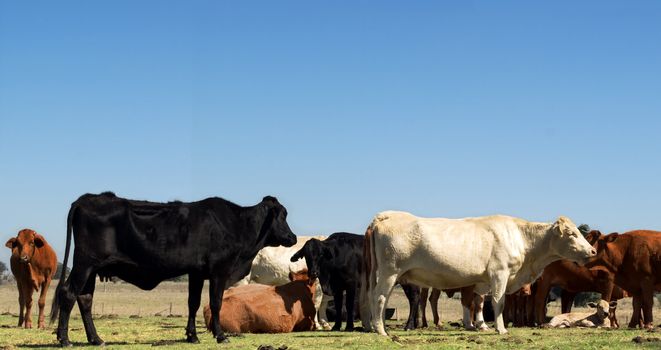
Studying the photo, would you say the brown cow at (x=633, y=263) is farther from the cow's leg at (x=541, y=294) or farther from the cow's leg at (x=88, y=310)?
the cow's leg at (x=88, y=310)

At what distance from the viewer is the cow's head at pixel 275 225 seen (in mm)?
17078

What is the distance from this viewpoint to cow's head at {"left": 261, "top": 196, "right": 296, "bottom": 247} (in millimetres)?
17078

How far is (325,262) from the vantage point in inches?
793

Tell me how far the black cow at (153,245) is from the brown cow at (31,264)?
24.1 ft

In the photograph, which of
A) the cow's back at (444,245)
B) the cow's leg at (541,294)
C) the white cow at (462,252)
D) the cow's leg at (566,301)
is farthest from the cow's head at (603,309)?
the cow's back at (444,245)

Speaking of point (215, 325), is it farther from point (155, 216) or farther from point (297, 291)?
point (297, 291)

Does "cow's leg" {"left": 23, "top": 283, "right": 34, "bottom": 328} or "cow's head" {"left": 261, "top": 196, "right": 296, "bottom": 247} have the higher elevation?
"cow's head" {"left": 261, "top": 196, "right": 296, "bottom": 247}

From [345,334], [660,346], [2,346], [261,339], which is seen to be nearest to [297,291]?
[345,334]

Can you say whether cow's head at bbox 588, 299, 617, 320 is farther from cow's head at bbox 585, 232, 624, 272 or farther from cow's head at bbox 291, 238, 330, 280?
cow's head at bbox 291, 238, 330, 280

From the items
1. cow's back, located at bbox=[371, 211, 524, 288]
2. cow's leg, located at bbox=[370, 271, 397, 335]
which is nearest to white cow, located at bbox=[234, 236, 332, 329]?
cow's back, located at bbox=[371, 211, 524, 288]

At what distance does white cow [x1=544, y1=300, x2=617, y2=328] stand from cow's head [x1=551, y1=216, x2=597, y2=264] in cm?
→ 321

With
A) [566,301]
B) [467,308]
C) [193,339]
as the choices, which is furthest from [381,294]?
[566,301]

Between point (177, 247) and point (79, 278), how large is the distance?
158 centimetres

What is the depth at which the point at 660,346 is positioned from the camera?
14.4 m
